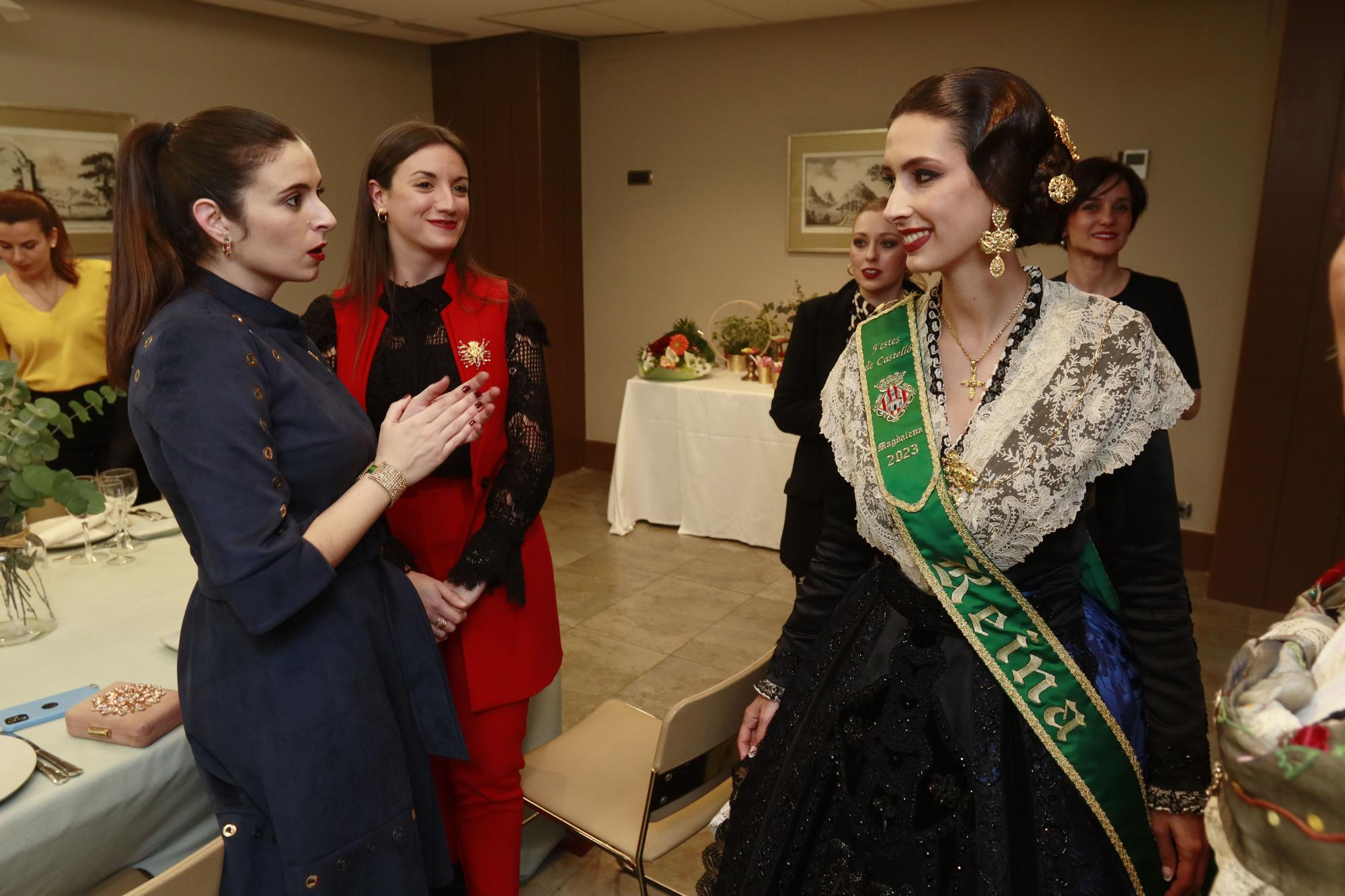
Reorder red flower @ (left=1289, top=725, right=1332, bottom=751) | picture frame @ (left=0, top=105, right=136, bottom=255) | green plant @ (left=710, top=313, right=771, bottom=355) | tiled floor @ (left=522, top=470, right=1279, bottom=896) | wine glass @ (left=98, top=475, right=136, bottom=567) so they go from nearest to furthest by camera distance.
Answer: red flower @ (left=1289, top=725, right=1332, bottom=751), wine glass @ (left=98, top=475, right=136, bottom=567), tiled floor @ (left=522, top=470, right=1279, bottom=896), picture frame @ (left=0, top=105, right=136, bottom=255), green plant @ (left=710, top=313, right=771, bottom=355)

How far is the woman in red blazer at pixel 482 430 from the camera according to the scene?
1809mm

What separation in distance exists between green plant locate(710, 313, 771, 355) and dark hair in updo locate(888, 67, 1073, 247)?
11.8 ft

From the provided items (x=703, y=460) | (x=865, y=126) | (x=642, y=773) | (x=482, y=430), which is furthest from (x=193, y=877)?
(x=865, y=126)

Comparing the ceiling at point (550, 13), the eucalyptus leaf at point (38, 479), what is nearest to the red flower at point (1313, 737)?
the eucalyptus leaf at point (38, 479)

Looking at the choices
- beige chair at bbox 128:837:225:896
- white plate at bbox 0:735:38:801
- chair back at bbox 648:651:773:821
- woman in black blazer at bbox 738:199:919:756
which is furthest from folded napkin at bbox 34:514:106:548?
woman in black blazer at bbox 738:199:919:756

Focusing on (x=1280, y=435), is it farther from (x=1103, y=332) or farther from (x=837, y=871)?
(x=837, y=871)

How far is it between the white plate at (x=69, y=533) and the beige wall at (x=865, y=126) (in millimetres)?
3877

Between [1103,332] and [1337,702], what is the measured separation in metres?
0.71

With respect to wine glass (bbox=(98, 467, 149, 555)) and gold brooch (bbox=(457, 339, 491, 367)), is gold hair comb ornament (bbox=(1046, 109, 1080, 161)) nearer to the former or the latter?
gold brooch (bbox=(457, 339, 491, 367))

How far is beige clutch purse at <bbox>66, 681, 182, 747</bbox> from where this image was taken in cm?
137

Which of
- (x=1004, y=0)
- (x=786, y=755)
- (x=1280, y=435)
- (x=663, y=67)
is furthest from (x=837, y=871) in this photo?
(x=663, y=67)

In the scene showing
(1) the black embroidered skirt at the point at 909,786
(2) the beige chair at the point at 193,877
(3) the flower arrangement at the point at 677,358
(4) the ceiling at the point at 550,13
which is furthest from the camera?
(3) the flower arrangement at the point at 677,358

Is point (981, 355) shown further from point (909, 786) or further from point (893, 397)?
point (909, 786)

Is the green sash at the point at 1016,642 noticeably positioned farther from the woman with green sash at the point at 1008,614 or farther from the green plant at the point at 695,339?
the green plant at the point at 695,339
